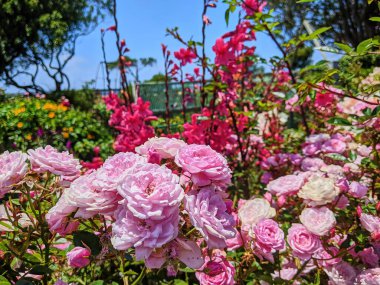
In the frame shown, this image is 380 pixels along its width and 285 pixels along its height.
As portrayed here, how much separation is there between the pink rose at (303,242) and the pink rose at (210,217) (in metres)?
0.45

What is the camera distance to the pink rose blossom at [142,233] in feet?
2.24

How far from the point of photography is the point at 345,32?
33.8 ft

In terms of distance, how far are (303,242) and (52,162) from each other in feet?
2.49

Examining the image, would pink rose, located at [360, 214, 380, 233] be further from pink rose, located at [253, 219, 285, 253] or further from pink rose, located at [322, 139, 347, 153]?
pink rose, located at [322, 139, 347, 153]

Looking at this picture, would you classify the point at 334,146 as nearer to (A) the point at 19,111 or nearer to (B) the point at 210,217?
(B) the point at 210,217

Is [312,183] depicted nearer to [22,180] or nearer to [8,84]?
[22,180]

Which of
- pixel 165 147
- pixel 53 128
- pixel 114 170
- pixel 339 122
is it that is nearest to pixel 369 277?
pixel 339 122

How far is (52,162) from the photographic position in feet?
2.97

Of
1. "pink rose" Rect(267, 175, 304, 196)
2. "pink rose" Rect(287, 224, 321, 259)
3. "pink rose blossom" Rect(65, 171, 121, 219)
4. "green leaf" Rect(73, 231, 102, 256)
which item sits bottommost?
"pink rose" Rect(287, 224, 321, 259)

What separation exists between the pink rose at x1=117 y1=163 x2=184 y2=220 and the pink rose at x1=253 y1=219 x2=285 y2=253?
1.41 ft

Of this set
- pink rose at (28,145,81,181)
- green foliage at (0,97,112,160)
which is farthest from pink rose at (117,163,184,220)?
green foliage at (0,97,112,160)

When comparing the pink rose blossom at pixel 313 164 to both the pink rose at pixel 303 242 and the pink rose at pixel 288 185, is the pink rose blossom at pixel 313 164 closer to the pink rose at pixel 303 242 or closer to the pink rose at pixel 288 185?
the pink rose at pixel 288 185

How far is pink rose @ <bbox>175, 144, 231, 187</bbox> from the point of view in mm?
772

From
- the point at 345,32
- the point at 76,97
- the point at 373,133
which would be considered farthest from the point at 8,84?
the point at 373,133
